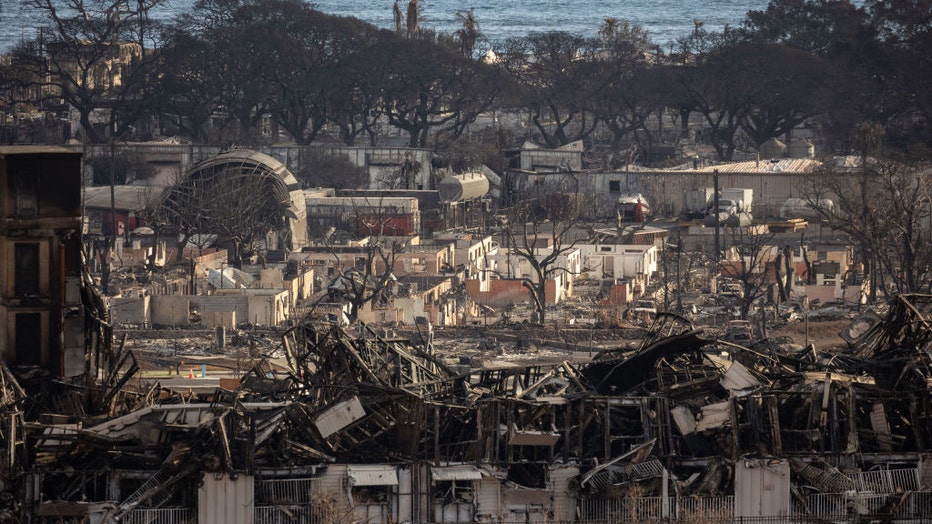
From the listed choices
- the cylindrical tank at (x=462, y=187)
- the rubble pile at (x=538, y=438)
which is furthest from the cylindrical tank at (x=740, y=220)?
the rubble pile at (x=538, y=438)

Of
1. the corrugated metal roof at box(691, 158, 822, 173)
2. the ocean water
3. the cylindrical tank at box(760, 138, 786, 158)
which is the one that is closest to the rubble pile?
the corrugated metal roof at box(691, 158, 822, 173)

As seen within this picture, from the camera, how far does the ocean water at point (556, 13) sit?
372 ft

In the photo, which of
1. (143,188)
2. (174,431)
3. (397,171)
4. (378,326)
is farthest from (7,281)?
(397,171)

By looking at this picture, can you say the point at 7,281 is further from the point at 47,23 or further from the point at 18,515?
the point at 47,23

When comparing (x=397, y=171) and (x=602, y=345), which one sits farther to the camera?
(x=397, y=171)

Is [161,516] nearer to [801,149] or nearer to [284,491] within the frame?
[284,491]

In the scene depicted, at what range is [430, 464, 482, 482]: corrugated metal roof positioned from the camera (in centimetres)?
1659

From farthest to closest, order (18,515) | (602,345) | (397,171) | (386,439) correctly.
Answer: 1. (397,171)
2. (602,345)
3. (386,439)
4. (18,515)

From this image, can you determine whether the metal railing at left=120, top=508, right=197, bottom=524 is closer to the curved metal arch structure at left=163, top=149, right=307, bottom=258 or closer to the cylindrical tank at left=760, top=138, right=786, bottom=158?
the curved metal arch structure at left=163, top=149, right=307, bottom=258

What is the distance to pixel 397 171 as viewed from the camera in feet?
179

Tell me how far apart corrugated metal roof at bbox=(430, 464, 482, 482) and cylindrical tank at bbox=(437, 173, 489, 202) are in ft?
99.1

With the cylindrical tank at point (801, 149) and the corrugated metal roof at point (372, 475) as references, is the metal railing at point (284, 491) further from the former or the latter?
the cylindrical tank at point (801, 149)

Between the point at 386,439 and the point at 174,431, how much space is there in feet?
5.22

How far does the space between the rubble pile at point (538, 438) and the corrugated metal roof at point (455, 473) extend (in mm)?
84
